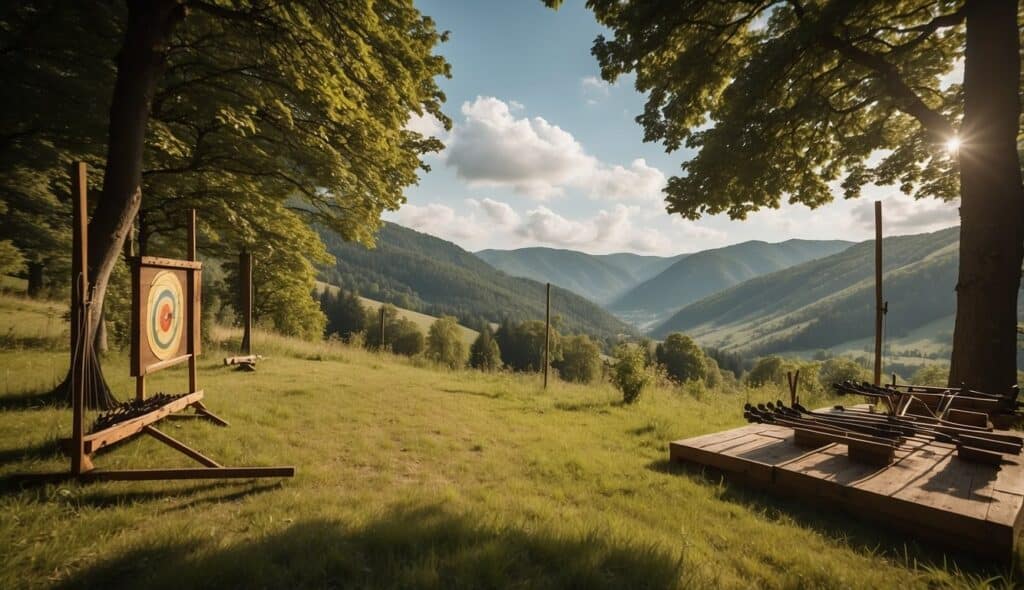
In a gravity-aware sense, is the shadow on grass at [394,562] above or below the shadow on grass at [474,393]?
above

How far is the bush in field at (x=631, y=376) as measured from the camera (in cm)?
→ 1066

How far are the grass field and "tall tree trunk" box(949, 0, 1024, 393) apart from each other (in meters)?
5.95

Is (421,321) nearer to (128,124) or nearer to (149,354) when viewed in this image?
(128,124)

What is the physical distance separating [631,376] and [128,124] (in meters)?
11.9

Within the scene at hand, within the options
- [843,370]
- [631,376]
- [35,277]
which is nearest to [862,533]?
[631,376]

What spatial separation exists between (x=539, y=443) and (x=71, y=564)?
5.48 meters

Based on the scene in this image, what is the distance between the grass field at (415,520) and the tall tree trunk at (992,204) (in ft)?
19.5

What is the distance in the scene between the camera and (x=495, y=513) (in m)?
3.86

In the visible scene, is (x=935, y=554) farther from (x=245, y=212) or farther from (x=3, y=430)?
(x=245, y=212)

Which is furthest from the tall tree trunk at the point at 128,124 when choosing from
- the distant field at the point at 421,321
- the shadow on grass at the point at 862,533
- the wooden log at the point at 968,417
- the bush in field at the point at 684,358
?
the distant field at the point at 421,321

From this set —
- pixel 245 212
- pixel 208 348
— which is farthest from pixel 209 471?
pixel 208 348

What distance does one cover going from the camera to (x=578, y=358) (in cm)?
7900

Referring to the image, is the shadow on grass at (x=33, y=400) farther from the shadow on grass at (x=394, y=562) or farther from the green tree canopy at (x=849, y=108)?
the green tree canopy at (x=849, y=108)

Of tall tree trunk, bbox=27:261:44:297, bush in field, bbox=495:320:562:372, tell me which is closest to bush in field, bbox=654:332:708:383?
bush in field, bbox=495:320:562:372
